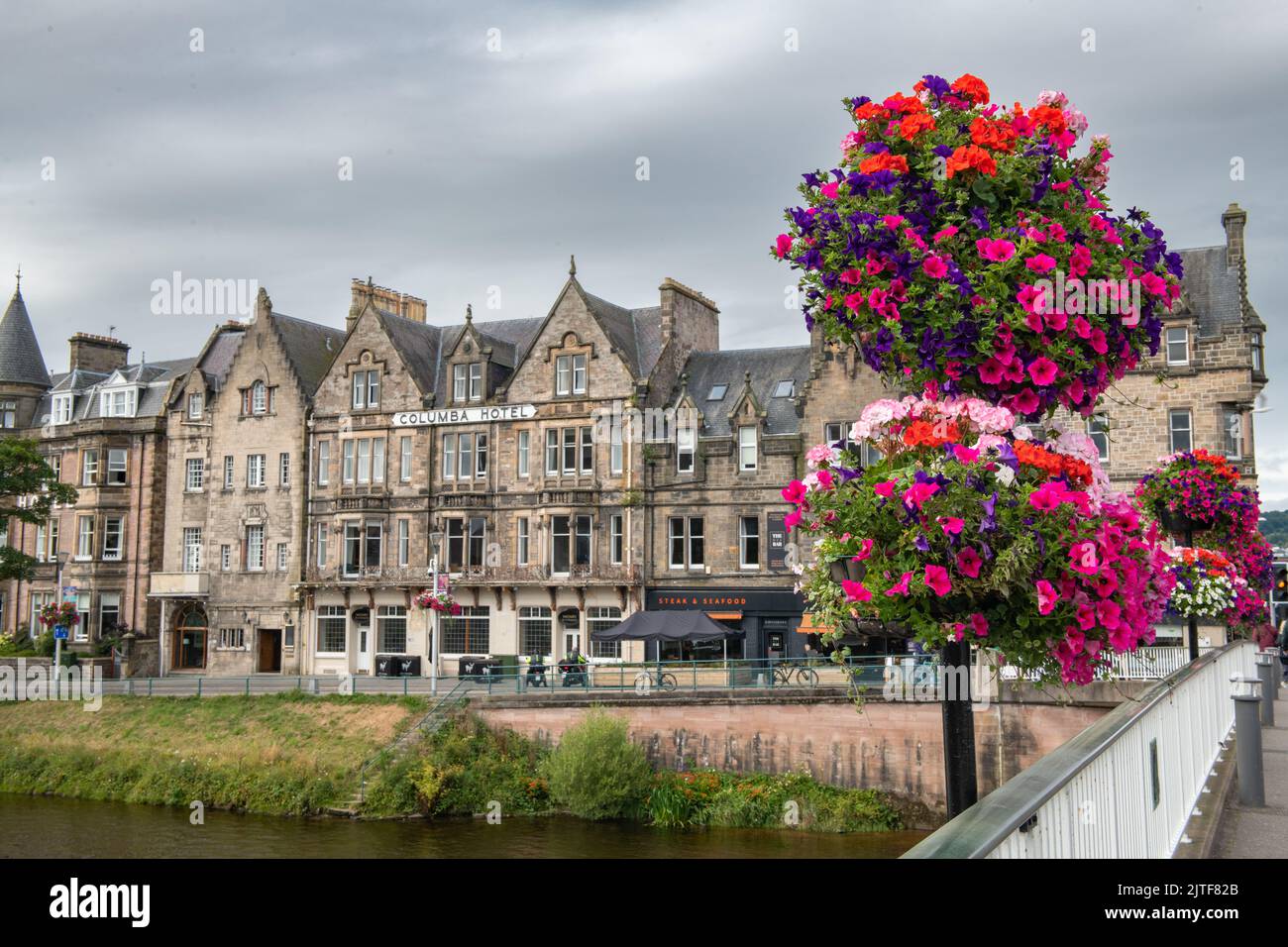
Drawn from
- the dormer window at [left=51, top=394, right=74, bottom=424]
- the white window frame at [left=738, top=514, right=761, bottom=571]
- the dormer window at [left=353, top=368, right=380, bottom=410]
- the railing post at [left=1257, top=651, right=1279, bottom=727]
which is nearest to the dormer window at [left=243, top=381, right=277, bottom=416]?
the dormer window at [left=353, top=368, right=380, bottom=410]

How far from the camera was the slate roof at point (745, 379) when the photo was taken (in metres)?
43.4

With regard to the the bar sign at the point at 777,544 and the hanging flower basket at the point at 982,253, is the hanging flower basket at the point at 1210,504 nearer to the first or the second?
the hanging flower basket at the point at 982,253

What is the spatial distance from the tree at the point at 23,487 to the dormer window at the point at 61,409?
9.82 m

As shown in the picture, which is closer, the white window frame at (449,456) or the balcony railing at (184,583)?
the white window frame at (449,456)

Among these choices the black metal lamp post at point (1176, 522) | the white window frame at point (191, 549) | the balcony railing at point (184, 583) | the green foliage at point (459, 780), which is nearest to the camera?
the black metal lamp post at point (1176, 522)

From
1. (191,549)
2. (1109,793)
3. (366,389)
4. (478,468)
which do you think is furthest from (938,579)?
(191,549)

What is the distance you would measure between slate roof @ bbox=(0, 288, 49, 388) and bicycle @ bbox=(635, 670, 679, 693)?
1594 inches

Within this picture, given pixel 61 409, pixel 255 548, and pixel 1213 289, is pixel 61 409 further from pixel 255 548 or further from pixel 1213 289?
pixel 1213 289

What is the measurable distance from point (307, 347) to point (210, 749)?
69.0ft

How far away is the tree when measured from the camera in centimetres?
4531

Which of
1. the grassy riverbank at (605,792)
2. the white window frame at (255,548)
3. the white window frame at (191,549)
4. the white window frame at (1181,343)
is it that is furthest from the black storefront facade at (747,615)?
the white window frame at (191,549)

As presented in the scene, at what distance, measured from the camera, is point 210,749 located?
36344mm

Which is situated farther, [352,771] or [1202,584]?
[352,771]
